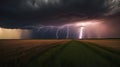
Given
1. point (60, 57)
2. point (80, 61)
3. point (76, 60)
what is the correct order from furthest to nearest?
point (60, 57)
point (76, 60)
point (80, 61)

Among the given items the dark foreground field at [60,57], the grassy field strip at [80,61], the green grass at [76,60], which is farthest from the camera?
the dark foreground field at [60,57]

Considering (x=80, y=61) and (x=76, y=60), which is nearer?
(x=80, y=61)

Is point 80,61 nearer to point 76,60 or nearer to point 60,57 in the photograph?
point 76,60

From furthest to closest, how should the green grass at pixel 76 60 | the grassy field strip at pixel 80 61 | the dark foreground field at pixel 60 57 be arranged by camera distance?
1. the dark foreground field at pixel 60 57
2. the green grass at pixel 76 60
3. the grassy field strip at pixel 80 61

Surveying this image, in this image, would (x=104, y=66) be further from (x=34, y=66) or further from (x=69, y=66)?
(x=34, y=66)

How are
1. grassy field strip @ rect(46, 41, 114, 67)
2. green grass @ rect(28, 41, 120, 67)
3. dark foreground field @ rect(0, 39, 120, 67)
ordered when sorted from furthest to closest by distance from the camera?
dark foreground field @ rect(0, 39, 120, 67) → green grass @ rect(28, 41, 120, 67) → grassy field strip @ rect(46, 41, 114, 67)

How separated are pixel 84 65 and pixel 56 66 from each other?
1786mm

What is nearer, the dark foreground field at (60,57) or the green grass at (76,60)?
the green grass at (76,60)

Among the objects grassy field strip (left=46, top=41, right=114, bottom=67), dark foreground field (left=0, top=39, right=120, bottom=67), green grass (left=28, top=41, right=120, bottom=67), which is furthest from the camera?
dark foreground field (left=0, top=39, right=120, bottom=67)

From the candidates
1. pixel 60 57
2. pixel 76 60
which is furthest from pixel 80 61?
pixel 60 57

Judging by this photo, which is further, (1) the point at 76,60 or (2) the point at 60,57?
(2) the point at 60,57

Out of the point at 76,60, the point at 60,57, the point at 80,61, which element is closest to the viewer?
the point at 80,61

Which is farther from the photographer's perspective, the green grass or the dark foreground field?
the dark foreground field

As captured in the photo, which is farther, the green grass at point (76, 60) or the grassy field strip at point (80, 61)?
the green grass at point (76, 60)
